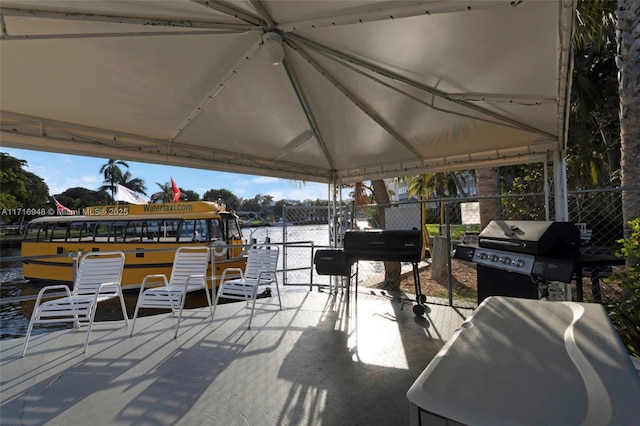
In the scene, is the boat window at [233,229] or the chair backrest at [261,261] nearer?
the chair backrest at [261,261]

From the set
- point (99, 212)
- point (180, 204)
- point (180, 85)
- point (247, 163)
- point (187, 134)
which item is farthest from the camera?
point (99, 212)

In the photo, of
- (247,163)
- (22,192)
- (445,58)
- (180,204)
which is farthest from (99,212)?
(22,192)

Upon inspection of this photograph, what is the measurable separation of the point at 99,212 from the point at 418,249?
11.9m

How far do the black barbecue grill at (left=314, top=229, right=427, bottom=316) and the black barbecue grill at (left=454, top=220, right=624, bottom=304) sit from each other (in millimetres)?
789

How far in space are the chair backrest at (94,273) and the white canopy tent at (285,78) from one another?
4.19ft

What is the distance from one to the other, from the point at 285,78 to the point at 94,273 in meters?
3.06

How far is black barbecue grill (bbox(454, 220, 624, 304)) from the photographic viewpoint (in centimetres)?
228

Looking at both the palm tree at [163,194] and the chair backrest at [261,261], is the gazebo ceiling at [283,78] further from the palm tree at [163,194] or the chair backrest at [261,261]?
the palm tree at [163,194]

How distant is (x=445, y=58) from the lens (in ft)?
8.75

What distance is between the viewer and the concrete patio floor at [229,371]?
2.14m

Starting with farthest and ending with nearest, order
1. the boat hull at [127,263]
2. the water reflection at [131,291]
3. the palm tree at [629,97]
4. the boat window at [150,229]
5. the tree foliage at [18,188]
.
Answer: the tree foliage at [18,188] → the boat window at [150,229] → the boat hull at [127,263] → the water reflection at [131,291] → the palm tree at [629,97]

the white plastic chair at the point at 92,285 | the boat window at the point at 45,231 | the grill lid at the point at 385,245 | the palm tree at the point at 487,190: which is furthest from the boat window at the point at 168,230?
the palm tree at the point at 487,190

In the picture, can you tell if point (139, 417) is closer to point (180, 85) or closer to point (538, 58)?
point (180, 85)

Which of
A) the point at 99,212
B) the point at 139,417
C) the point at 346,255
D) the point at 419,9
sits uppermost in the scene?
the point at 419,9
